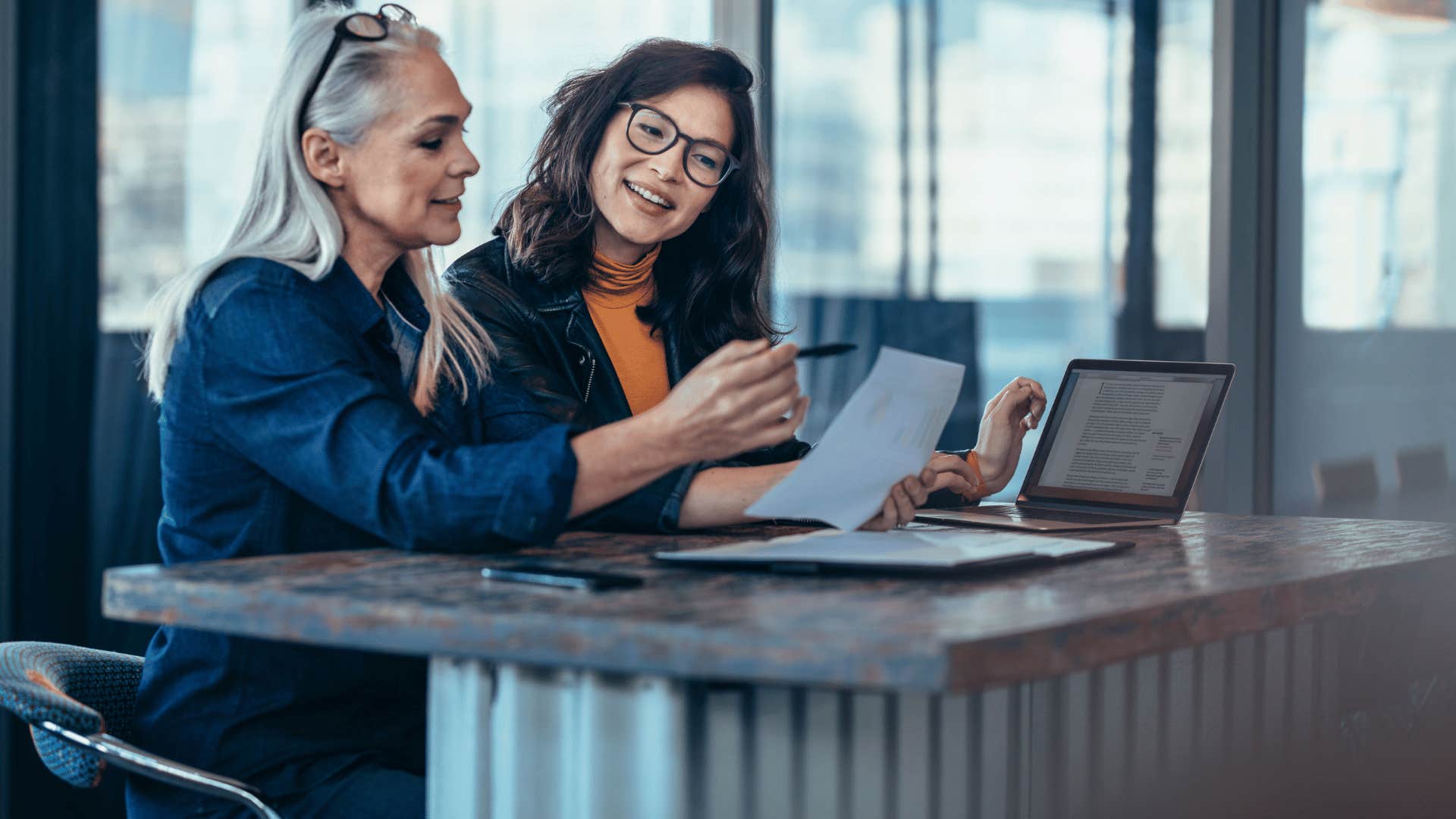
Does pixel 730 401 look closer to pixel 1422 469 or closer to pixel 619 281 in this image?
pixel 619 281

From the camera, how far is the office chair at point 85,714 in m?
1.42

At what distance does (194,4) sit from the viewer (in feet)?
10.8

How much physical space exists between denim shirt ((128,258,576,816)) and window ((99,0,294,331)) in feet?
5.92

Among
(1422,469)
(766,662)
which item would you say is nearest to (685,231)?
(766,662)

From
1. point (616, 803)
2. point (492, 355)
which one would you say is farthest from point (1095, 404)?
point (616, 803)

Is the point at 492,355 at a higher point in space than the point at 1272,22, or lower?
lower

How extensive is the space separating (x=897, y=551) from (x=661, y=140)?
1.08 metres

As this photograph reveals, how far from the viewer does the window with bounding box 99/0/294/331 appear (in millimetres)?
3217

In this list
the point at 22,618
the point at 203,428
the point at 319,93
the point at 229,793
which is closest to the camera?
Result: the point at 229,793

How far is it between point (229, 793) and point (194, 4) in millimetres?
2389

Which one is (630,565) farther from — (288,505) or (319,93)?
(319,93)

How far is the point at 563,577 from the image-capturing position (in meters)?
1.27

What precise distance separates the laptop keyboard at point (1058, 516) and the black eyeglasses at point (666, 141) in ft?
2.28

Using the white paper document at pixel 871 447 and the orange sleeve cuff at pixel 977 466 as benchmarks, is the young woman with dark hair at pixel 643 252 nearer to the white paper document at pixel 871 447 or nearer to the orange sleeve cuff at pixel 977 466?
the orange sleeve cuff at pixel 977 466
